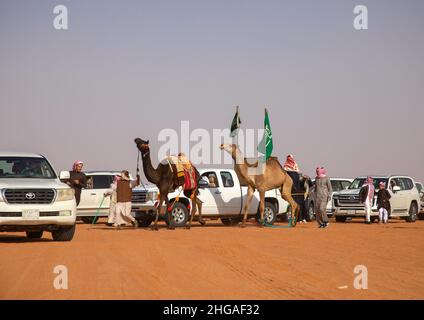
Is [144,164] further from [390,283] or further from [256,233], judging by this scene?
[390,283]

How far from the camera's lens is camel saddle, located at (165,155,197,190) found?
85.9 feet

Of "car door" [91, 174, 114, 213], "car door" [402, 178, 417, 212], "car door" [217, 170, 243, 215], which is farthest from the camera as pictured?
→ "car door" [402, 178, 417, 212]

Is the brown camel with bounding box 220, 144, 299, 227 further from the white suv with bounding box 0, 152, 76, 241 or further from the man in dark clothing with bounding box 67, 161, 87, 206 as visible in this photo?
the white suv with bounding box 0, 152, 76, 241

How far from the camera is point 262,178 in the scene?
28.7 metres

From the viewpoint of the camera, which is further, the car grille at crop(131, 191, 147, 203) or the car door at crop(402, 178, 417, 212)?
the car door at crop(402, 178, 417, 212)

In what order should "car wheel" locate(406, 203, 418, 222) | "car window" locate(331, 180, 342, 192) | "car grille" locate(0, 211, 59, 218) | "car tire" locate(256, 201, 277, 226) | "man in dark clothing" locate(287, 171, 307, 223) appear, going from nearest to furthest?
"car grille" locate(0, 211, 59, 218) < "car tire" locate(256, 201, 277, 226) < "man in dark clothing" locate(287, 171, 307, 223) < "car wheel" locate(406, 203, 418, 222) < "car window" locate(331, 180, 342, 192)

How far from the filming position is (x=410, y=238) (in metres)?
22.7

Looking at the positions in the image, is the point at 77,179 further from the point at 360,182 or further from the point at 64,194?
the point at 360,182

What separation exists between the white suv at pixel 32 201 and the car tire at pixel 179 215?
7.73 metres

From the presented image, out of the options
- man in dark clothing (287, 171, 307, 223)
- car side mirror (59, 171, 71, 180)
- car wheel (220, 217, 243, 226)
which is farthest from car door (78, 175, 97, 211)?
car side mirror (59, 171, 71, 180)

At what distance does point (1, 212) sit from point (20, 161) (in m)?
2.28

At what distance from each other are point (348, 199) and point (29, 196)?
17.9 metres

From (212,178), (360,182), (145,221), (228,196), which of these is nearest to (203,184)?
(212,178)

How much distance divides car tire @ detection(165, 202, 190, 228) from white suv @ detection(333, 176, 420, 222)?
8625 millimetres
